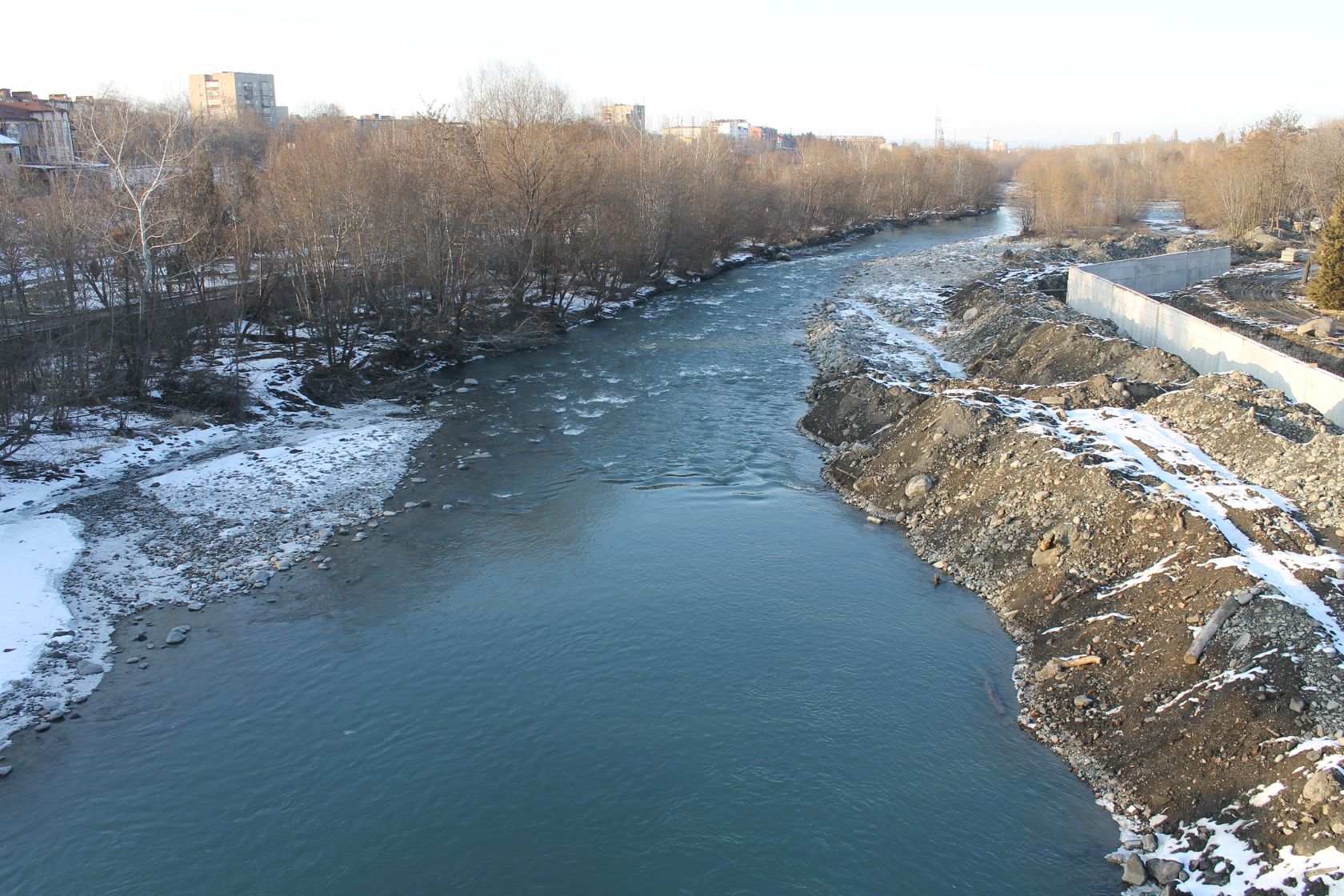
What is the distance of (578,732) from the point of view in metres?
13.7

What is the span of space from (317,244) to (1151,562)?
92.6 ft

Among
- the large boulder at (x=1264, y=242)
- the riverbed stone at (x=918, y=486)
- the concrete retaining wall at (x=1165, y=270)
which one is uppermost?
the large boulder at (x=1264, y=242)

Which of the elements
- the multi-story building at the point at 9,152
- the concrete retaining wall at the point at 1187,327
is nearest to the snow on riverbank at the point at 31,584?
the concrete retaining wall at the point at 1187,327

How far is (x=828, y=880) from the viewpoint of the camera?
36.2 ft

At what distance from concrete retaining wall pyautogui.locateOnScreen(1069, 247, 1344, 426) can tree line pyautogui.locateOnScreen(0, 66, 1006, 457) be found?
74.0 feet

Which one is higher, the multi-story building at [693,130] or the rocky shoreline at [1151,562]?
the multi-story building at [693,130]

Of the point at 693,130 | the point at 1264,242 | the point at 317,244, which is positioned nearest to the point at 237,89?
the point at 693,130

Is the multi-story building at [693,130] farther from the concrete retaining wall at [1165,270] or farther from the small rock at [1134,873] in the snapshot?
the small rock at [1134,873]

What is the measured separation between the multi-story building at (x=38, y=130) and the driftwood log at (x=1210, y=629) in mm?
64822

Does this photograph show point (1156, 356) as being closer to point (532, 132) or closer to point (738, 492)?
point (738, 492)

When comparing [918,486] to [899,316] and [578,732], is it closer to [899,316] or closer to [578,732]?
[578,732]

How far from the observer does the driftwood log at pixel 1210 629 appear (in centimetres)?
1376

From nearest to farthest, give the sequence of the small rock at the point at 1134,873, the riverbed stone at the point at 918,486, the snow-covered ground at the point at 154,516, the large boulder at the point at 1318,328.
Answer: the small rock at the point at 1134,873, the snow-covered ground at the point at 154,516, the riverbed stone at the point at 918,486, the large boulder at the point at 1318,328

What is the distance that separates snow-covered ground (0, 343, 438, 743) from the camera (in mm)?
16062
